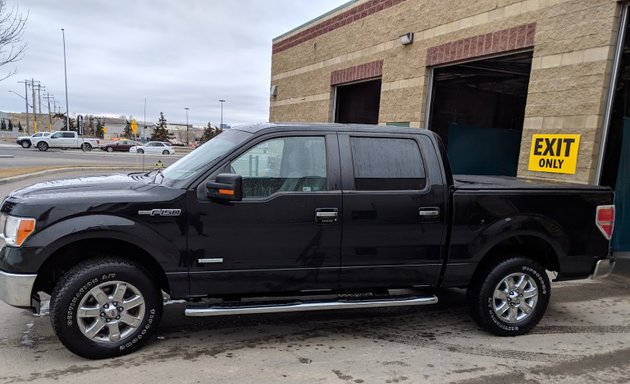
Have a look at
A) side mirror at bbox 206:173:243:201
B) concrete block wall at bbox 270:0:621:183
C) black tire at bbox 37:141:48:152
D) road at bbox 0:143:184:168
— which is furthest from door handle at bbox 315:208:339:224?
black tire at bbox 37:141:48:152

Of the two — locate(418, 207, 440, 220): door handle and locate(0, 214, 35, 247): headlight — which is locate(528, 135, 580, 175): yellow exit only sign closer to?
locate(418, 207, 440, 220): door handle

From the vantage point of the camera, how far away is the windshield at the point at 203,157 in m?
3.94

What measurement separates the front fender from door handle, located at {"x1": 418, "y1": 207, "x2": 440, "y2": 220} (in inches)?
83.0

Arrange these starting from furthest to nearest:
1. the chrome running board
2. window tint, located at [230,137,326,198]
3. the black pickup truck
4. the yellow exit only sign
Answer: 1. the yellow exit only sign
2. window tint, located at [230,137,326,198]
3. the chrome running board
4. the black pickup truck

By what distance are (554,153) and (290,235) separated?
565cm

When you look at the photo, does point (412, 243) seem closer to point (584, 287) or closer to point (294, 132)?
point (294, 132)

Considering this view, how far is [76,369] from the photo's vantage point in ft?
11.5

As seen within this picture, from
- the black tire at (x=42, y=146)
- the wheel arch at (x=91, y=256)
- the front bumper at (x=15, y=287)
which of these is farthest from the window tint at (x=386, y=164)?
the black tire at (x=42, y=146)

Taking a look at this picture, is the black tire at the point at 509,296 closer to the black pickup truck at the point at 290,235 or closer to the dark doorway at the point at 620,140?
the black pickup truck at the point at 290,235

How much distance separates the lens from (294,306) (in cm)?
391

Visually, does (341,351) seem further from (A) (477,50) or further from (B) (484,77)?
(B) (484,77)

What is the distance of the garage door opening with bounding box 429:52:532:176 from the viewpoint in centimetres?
1061

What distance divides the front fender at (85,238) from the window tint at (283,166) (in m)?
0.79

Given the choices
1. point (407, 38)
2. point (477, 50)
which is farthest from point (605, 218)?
point (407, 38)
